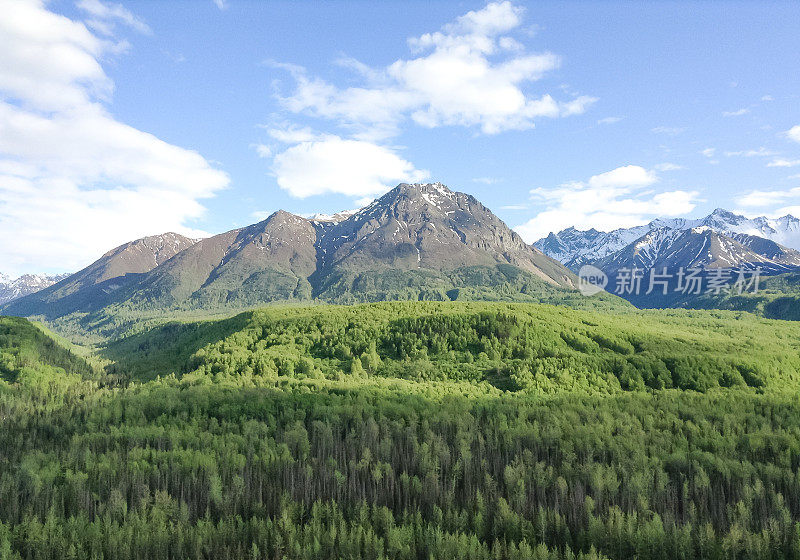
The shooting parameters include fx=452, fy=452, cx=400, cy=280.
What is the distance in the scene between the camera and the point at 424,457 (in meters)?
84.9

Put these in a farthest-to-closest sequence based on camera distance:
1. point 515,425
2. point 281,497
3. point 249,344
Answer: point 249,344 → point 515,425 → point 281,497

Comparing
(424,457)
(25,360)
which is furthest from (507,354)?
(25,360)

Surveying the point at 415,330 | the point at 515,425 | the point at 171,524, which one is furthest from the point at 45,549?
the point at 415,330

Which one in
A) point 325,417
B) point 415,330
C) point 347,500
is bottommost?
point 347,500

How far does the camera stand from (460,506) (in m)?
73.5

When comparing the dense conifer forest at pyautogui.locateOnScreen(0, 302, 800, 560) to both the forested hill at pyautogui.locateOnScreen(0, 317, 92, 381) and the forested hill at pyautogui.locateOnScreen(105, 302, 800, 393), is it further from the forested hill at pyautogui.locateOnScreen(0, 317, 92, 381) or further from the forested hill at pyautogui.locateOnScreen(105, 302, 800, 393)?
the forested hill at pyautogui.locateOnScreen(0, 317, 92, 381)

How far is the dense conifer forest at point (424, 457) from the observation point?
60.1 m

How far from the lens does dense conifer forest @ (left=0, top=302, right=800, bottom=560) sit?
197 feet

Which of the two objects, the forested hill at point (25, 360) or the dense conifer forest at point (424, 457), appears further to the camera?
the forested hill at point (25, 360)

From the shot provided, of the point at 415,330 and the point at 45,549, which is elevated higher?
the point at 415,330

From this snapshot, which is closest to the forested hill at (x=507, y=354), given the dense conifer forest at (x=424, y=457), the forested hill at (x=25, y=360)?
the dense conifer forest at (x=424, y=457)

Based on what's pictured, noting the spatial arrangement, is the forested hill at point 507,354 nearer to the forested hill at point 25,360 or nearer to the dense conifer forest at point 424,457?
the dense conifer forest at point 424,457

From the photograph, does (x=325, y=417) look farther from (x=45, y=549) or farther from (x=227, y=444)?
(x=45, y=549)

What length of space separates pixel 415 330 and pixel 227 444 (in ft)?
319
